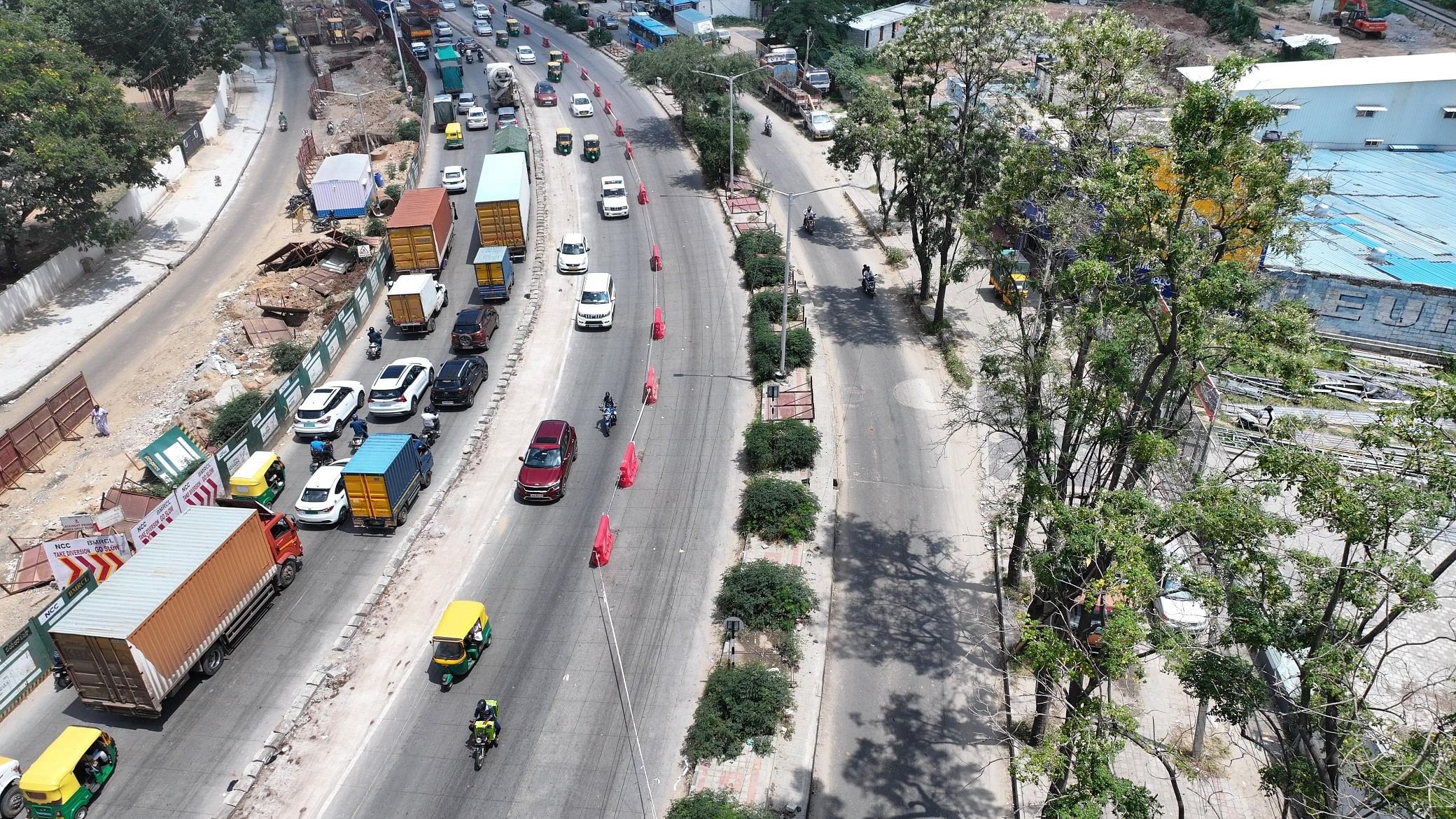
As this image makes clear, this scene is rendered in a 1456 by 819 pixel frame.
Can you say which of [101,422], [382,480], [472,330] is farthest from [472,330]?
[101,422]

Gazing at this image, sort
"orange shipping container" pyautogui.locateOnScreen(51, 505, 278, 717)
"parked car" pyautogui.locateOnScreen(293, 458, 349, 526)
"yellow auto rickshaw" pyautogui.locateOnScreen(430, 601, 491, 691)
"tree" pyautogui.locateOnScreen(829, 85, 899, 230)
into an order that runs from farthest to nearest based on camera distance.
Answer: "tree" pyautogui.locateOnScreen(829, 85, 899, 230), "parked car" pyautogui.locateOnScreen(293, 458, 349, 526), "yellow auto rickshaw" pyautogui.locateOnScreen(430, 601, 491, 691), "orange shipping container" pyautogui.locateOnScreen(51, 505, 278, 717)

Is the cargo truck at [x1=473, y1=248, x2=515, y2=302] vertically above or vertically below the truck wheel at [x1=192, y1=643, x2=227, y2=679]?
above

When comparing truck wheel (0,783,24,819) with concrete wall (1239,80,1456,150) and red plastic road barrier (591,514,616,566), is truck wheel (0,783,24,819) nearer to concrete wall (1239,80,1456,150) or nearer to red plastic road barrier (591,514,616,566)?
red plastic road barrier (591,514,616,566)

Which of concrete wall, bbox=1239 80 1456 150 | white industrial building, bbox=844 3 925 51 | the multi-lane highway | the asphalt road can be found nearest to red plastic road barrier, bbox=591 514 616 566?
the multi-lane highway

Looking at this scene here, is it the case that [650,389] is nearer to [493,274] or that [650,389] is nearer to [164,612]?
[493,274]

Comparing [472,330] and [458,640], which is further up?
[472,330]

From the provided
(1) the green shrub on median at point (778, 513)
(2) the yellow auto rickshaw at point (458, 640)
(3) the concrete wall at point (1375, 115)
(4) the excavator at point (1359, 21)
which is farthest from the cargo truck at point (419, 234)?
(4) the excavator at point (1359, 21)
